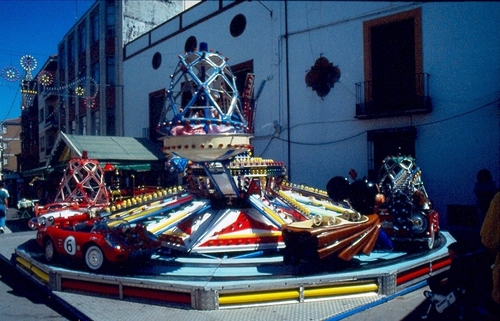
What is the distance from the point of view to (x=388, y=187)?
33.9ft

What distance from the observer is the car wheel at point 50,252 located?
7.48 m

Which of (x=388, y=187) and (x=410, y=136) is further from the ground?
(x=410, y=136)

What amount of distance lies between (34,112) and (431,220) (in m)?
41.4

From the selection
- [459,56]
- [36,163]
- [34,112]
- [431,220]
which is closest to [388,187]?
[431,220]

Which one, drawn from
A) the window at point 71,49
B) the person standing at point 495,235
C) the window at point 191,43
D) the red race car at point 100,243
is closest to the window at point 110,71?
the window at point 71,49

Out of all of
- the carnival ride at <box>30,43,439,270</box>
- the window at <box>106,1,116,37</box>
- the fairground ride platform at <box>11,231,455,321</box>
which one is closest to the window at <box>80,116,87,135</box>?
the window at <box>106,1,116,37</box>

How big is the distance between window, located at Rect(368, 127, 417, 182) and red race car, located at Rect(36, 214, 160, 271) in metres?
8.18

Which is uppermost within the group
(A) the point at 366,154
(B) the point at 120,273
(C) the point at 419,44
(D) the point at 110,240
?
(C) the point at 419,44

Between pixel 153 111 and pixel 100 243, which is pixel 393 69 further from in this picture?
pixel 153 111

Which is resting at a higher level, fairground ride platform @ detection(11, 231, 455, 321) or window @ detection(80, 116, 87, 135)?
window @ detection(80, 116, 87, 135)

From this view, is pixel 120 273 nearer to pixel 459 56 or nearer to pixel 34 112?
pixel 459 56

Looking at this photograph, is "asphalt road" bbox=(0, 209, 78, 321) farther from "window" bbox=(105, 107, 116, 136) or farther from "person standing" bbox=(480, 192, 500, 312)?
"window" bbox=(105, 107, 116, 136)

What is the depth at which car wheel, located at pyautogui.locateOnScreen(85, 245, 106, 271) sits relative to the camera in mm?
6609

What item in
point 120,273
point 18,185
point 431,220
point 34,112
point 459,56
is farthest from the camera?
point 34,112
